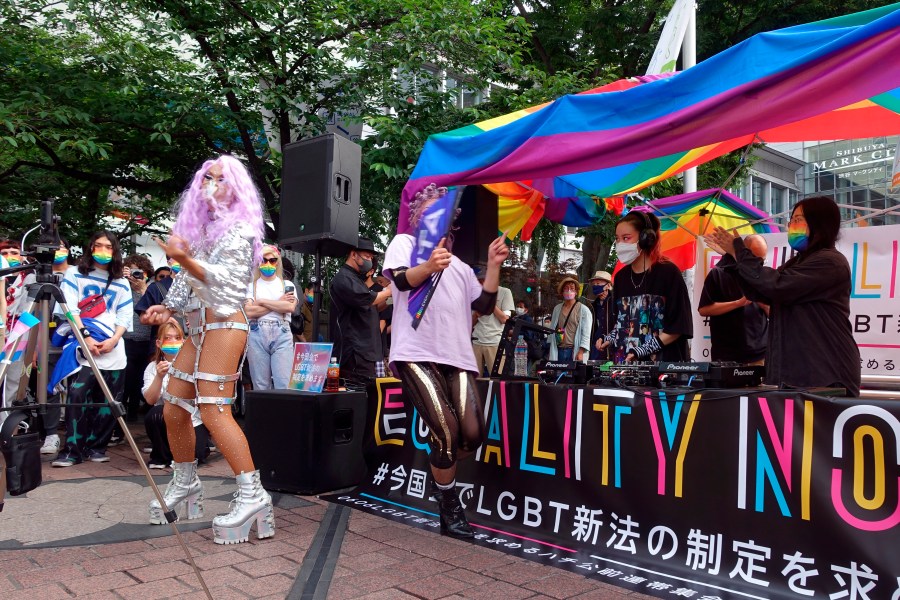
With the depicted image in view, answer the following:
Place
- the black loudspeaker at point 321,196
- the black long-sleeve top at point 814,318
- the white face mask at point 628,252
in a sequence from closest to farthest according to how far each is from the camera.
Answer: the black long-sleeve top at point 814,318 → the white face mask at point 628,252 → the black loudspeaker at point 321,196

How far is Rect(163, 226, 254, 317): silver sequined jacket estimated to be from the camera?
3.63 meters

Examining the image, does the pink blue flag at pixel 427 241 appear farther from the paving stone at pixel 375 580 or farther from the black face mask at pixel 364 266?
the black face mask at pixel 364 266

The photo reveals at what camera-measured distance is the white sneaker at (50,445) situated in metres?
6.14

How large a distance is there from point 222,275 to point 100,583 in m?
1.53

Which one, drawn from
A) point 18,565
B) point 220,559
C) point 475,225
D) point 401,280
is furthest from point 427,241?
point 18,565

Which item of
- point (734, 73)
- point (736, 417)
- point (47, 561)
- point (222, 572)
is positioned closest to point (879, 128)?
point (734, 73)

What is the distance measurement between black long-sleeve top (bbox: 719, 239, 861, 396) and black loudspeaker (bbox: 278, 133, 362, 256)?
3.25m

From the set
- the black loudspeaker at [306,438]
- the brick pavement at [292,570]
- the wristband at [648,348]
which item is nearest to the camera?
the brick pavement at [292,570]

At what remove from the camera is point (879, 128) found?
4641 millimetres

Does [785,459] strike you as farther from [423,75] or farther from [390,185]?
[423,75]

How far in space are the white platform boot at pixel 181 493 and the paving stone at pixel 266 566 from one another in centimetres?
85

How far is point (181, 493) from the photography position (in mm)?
3947

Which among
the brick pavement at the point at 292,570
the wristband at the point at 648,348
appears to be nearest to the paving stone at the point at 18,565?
the brick pavement at the point at 292,570

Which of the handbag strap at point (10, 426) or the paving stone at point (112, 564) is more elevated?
the handbag strap at point (10, 426)
